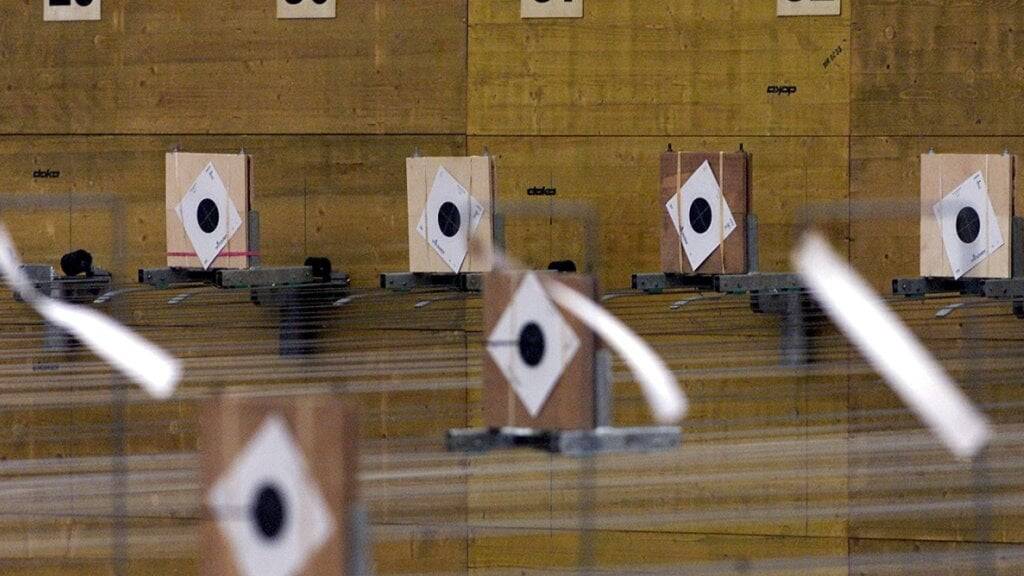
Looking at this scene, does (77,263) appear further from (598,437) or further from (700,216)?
(598,437)

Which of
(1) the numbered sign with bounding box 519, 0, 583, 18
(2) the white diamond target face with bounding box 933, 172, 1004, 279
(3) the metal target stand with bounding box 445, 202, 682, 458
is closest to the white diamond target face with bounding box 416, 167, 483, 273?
(1) the numbered sign with bounding box 519, 0, 583, 18

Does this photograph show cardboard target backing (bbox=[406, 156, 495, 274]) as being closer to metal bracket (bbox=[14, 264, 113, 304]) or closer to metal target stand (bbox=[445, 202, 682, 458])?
metal bracket (bbox=[14, 264, 113, 304])

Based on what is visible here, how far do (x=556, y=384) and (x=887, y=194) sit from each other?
14.8ft

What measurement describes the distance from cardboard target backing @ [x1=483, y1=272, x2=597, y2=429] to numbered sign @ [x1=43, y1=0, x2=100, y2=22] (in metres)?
5.29

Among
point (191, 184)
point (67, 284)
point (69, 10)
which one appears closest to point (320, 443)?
point (67, 284)

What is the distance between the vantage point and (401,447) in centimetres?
761

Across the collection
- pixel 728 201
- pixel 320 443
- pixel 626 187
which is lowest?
pixel 320 443

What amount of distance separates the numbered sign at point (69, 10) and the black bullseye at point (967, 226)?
4127mm

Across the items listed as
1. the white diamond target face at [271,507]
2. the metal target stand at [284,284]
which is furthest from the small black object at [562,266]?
the white diamond target face at [271,507]

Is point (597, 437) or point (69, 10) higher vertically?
point (69, 10)

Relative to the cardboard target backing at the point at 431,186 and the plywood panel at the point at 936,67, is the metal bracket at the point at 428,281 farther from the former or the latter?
the plywood panel at the point at 936,67

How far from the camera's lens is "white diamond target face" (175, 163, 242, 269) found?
763cm

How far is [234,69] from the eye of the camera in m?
8.48

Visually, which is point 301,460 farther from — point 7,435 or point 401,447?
point 7,435
